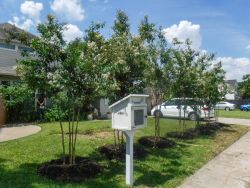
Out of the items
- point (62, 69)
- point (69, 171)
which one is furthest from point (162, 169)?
point (62, 69)

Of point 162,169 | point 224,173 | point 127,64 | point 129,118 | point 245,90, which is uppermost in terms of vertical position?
point 245,90

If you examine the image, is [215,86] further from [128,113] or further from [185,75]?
→ [128,113]

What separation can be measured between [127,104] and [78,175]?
180 cm

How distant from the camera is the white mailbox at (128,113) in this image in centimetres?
714

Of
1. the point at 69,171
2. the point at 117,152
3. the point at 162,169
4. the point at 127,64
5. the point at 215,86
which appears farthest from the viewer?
the point at 215,86

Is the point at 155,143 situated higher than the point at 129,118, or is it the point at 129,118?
the point at 129,118

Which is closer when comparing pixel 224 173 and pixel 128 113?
pixel 128 113

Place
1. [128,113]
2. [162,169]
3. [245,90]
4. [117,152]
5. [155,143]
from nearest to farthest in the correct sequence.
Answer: [128,113] → [162,169] → [117,152] → [155,143] → [245,90]

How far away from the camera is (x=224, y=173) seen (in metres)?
9.07

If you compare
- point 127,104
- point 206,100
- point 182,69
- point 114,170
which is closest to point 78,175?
point 114,170

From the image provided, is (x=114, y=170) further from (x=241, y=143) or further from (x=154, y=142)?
(x=241, y=143)

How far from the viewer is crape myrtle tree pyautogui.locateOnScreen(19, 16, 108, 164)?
24.1ft

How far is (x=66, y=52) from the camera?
7586mm

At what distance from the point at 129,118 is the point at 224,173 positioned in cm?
348
